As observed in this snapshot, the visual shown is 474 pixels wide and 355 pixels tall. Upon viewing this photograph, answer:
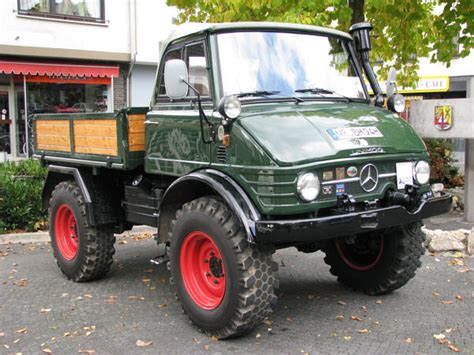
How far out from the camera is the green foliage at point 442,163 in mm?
11492

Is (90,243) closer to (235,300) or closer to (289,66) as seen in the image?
(235,300)

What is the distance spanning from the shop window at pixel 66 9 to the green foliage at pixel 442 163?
9994mm

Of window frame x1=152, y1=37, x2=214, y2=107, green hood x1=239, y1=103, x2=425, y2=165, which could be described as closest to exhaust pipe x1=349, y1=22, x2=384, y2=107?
green hood x1=239, y1=103, x2=425, y2=165

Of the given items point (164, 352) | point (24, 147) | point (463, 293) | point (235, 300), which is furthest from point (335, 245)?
point (24, 147)

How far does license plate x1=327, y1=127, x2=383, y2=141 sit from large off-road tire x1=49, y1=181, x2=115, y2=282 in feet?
9.34

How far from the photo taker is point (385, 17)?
10766mm

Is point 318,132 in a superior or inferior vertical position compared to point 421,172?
superior

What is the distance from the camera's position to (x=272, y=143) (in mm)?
3885

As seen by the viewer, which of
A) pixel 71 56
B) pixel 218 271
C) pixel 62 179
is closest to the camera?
pixel 218 271

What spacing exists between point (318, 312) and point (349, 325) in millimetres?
396

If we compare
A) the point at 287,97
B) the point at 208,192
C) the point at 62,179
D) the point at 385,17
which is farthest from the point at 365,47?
the point at 385,17

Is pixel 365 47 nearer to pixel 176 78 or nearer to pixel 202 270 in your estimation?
pixel 176 78

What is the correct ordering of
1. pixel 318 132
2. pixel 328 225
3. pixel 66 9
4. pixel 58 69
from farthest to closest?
pixel 66 9 < pixel 58 69 < pixel 318 132 < pixel 328 225

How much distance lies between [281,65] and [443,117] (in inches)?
170
